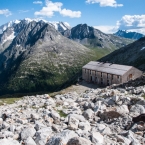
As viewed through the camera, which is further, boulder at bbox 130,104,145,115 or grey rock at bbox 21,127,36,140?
boulder at bbox 130,104,145,115

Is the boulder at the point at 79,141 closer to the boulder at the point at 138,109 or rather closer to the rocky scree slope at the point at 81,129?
the rocky scree slope at the point at 81,129

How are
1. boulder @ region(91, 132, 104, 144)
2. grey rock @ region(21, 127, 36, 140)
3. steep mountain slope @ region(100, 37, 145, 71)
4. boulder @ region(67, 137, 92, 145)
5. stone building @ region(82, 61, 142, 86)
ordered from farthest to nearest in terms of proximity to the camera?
steep mountain slope @ region(100, 37, 145, 71)
stone building @ region(82, 61, 142, 86)
grey rock @ region(21, 127, 36, 140)
boulder @ region(91, 132, 104, 144)
boulder @ region(67, 137, 92, 145)

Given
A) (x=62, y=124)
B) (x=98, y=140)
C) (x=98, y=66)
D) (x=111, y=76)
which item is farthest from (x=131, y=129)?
(x=98, y=66)

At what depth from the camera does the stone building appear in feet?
232

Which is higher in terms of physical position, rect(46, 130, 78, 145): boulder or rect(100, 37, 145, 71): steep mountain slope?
rect(100, 37, 145, 71): steep mountain slope

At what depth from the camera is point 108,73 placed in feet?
243

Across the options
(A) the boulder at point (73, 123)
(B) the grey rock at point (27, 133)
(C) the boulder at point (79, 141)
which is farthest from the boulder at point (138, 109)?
(B) the grey rock at point (27, 133)

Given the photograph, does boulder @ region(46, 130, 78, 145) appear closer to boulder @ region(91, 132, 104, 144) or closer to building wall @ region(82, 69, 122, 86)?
boulder @ region(91, 132, 104, 144)

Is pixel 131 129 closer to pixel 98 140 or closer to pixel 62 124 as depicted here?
pixel 98 140

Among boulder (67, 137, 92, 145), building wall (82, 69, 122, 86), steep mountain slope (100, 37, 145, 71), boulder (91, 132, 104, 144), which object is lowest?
building wall (82, 69, 122, 86)

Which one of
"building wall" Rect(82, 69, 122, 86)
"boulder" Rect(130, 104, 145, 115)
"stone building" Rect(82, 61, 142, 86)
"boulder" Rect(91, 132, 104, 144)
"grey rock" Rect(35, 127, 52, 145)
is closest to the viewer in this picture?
"boulder" Rect(91, 132, 104, 144)

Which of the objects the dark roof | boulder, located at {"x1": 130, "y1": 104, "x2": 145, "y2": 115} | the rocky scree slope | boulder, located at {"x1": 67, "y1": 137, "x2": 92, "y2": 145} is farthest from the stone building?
boulder, located at {"x1": 67, "y1": 137, "x2": 92, "y2": 145}

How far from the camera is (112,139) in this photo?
11062 mm

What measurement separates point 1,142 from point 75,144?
349 centimetres
